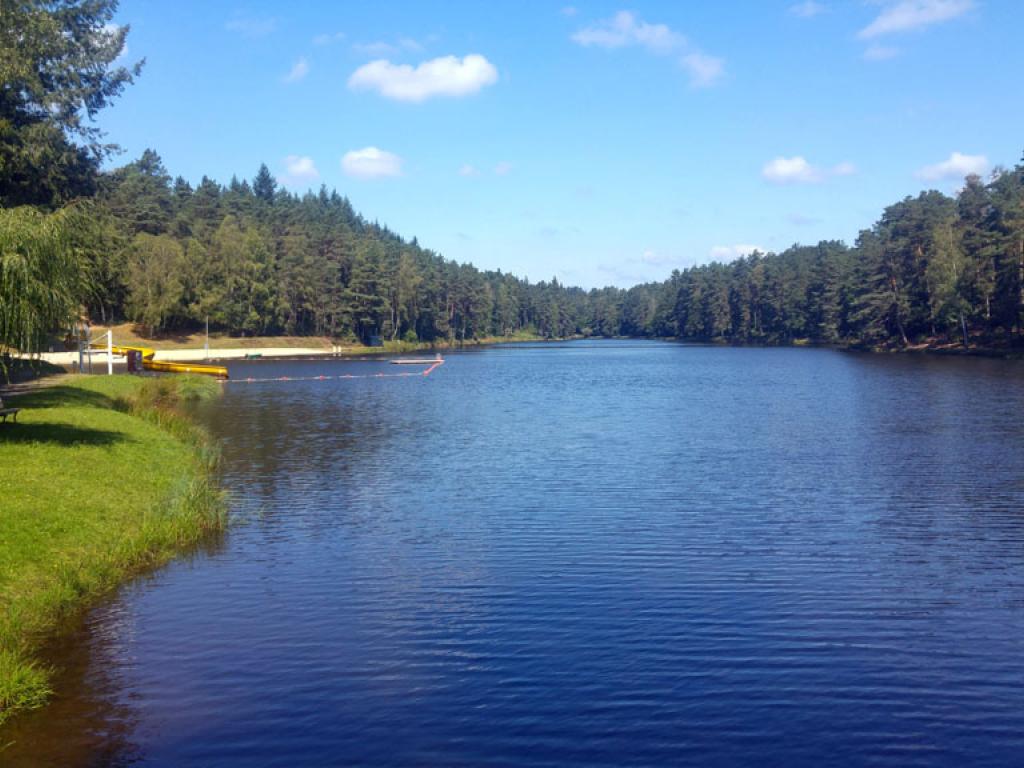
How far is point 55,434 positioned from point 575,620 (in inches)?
610

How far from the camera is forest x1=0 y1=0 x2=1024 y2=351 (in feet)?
90.7

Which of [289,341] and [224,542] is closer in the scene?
[224,542]

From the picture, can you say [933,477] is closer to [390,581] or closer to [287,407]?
[390,581]

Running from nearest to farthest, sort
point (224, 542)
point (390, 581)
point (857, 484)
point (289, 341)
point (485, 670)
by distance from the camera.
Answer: point (485, 670)
point (390, 581)
point (224, 542)
point (857, 484)
point (289, 341)

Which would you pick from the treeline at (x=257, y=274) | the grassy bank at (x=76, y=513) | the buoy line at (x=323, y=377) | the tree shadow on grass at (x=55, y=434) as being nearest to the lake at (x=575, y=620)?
the grassy bank at (x=76, y=513)

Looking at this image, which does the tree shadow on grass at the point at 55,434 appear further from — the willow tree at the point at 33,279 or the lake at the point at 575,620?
the lake at the point at 575,620


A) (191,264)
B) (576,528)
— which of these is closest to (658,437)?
(576,528)

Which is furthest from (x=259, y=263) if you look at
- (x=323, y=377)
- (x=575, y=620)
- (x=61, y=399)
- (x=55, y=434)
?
(x=575, y=620)

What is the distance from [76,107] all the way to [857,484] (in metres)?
29.3

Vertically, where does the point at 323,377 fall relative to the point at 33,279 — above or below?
below

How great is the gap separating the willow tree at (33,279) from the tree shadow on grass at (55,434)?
Result: 2428mm

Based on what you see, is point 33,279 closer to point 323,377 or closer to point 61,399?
point 61,399

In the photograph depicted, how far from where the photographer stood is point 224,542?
58.6ft

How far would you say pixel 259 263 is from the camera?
120625mm
